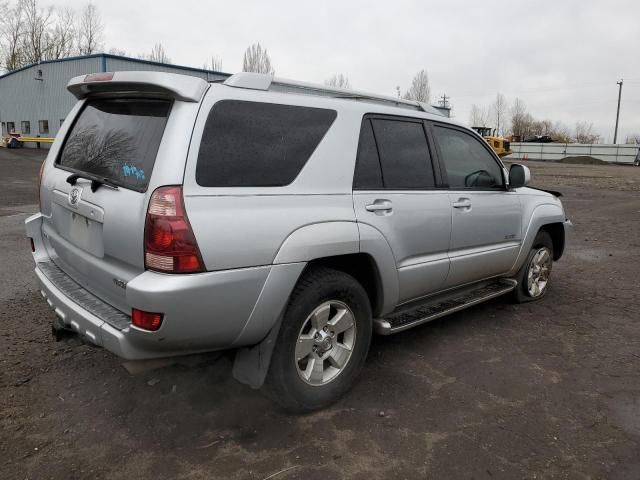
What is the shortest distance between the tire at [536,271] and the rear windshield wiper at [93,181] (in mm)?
3792

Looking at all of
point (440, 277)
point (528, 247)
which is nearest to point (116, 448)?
point (440, 277)

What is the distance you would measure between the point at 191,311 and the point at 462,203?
2339 millimetres

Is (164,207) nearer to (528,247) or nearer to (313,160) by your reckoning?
(313,160)

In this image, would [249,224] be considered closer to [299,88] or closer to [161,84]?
[161,84]

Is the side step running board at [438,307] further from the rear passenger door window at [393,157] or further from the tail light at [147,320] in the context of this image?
the tail light at [147,320]

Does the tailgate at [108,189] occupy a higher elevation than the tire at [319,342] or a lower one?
higher

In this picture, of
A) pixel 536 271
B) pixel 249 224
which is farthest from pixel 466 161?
pixel 249 224

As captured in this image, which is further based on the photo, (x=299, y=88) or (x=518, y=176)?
(x=518, y=176)

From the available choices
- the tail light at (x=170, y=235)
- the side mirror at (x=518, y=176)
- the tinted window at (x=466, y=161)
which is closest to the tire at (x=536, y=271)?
the side mirror at (x=518, y=176)

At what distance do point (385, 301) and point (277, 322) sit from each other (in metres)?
0.92

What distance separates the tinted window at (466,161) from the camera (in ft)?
13.0

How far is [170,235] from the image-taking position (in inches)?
91.9

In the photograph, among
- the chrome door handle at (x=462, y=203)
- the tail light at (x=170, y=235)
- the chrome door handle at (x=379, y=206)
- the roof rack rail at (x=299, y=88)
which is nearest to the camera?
the tail light at (x=170, y=235)

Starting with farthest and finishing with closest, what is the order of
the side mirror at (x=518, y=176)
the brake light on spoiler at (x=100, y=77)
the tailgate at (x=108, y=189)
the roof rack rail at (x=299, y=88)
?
the side mirror at (x=518, y=176)
the brake light on spoiler at (x=100, y=77)
the roof rack rail at (x=299, y=88)
the tailgate at (x=108, y=189)
